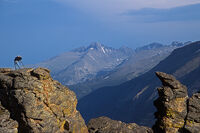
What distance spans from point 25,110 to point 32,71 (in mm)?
5706

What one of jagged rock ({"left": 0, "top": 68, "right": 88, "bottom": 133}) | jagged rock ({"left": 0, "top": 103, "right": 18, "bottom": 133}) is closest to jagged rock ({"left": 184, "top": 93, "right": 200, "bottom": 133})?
jagged rock ({"left": 0, "top": 68, "right": 88, "bottom": 133})

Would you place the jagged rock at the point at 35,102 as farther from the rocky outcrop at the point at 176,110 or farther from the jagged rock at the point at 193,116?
the jagged rock at the point at 193,116

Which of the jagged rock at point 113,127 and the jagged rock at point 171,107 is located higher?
the jagged rock at point 171,107

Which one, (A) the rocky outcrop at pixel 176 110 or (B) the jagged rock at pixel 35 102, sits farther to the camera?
(A) the rocky outcrop at pixel 176 110

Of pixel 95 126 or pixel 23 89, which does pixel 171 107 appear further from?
pixel 23 89

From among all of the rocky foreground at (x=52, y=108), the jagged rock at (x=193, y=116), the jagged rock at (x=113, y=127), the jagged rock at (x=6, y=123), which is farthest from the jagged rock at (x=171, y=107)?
the jagged rock at (x=6, y=123)

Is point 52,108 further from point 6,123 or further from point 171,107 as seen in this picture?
point 171,107

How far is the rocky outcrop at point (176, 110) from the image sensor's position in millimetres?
32853

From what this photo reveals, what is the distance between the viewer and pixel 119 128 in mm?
36656

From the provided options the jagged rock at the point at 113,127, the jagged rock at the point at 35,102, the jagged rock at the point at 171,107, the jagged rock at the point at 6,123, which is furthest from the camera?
the jagged rock at the point at 113,127

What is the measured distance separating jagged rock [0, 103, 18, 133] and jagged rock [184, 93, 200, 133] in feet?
70.2

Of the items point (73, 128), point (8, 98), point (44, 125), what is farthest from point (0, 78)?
point (73, 128)

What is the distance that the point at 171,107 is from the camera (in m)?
34.0

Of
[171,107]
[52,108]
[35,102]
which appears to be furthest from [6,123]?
[171,107]
